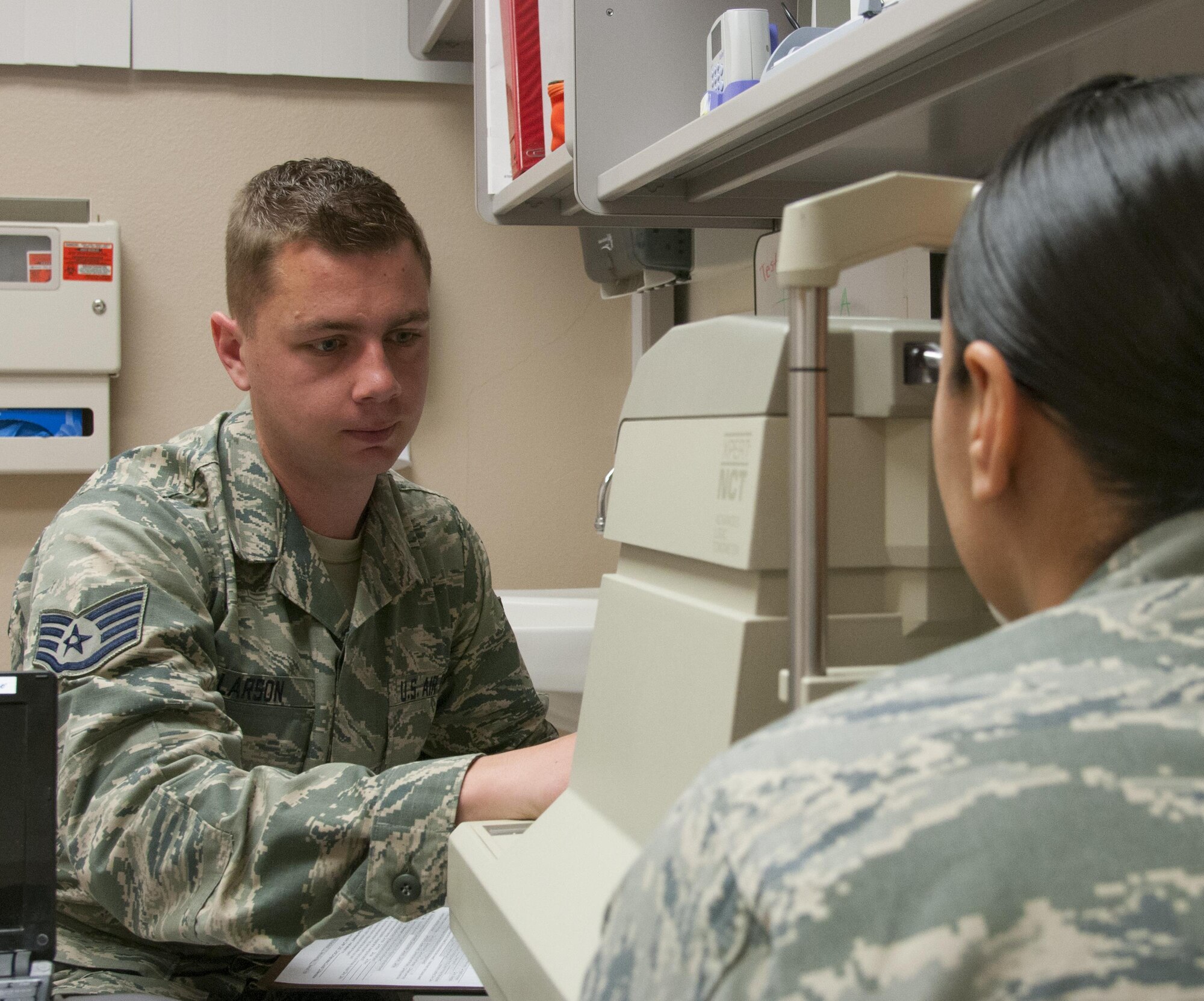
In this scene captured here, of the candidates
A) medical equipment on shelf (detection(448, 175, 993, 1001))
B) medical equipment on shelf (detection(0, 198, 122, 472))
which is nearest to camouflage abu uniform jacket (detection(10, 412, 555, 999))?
medical equipment on shelf (detection(448, 175, 993, 1001))

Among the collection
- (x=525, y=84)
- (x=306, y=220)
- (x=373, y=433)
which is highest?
(x=525, y=84)

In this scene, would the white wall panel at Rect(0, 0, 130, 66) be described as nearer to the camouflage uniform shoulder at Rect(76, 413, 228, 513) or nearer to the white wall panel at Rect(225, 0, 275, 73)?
the white wall panel at Rect(225, 0, 275, 73)

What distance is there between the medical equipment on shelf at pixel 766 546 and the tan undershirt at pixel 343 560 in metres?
0.67

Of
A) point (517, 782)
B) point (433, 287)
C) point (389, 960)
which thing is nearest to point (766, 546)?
point (517, 782)

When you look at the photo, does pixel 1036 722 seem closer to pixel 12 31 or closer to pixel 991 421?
pixel 991 421

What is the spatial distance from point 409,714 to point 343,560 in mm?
192

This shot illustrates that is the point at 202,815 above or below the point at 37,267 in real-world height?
below

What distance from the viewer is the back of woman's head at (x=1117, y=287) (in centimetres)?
39

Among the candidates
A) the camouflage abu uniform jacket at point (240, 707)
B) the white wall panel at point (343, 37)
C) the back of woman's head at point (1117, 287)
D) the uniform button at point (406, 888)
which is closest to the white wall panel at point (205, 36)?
the white wall panel at point (343, 37)

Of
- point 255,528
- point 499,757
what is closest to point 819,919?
point 499,757

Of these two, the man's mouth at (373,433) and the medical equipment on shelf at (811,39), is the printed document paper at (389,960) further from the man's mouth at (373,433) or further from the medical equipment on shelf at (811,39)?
the medical equipment on shelf at (811,39)

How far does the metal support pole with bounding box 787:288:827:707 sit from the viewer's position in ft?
1.75

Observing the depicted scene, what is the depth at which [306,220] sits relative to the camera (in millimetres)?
1189

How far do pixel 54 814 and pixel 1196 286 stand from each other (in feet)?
2.60
